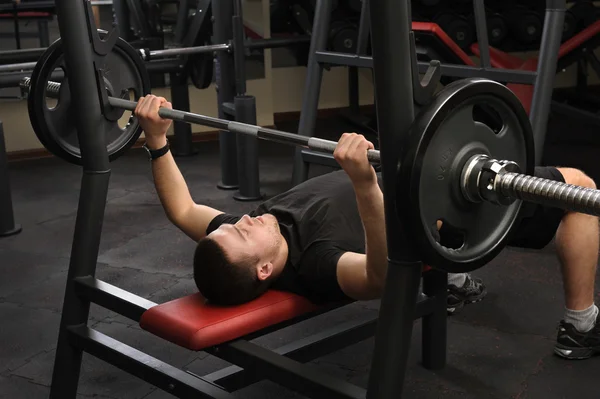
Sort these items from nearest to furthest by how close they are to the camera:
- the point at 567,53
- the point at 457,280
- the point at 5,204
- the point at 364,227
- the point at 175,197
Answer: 1. the point at 364,227
2. the point at 175,197
3. the point at 457,280
4. the point at 5,204
5. the point at 567,53

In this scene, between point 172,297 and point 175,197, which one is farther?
point 172,297

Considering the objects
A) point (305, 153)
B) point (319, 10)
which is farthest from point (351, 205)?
point (319, 10)

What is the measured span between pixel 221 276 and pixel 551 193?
682mm

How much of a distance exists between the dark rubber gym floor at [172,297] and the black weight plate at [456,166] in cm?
83

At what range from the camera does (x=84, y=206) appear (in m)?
1.96

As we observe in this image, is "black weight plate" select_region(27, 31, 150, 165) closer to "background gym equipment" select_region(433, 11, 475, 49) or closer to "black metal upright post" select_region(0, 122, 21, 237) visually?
"black metal upright post" select_region(0, 122, 21, 237)

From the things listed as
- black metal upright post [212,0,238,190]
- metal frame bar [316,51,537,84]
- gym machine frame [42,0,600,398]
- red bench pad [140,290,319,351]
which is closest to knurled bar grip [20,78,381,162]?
gym machine frame [42,0,600,398]

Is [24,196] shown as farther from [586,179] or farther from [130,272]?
[586,179]

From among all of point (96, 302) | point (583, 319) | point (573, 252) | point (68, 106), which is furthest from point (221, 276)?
point (583, 319)

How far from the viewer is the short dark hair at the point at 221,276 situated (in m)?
1.62

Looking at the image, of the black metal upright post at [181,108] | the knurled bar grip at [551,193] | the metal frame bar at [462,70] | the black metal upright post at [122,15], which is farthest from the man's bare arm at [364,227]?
the black metal upright post at [122,15]

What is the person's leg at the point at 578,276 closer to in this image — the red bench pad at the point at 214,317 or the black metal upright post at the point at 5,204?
the red bench pad at the point at 214,317

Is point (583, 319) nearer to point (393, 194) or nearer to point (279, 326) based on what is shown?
point (279, 326)

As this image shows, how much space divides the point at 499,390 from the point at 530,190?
3.21 feet
